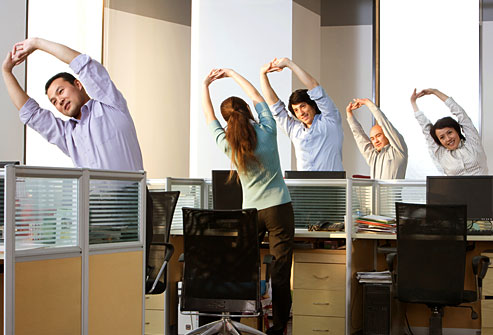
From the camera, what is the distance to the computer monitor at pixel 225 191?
4.66 m

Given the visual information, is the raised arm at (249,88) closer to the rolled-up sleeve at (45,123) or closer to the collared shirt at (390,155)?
the rolled-up sleeve at (45,123)

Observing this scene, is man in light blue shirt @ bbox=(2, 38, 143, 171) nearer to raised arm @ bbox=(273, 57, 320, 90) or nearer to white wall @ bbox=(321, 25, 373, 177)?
raised arm @ bbox=(273, 57, 320, 90)

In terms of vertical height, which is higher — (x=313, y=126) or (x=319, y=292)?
(x=313, y=126)

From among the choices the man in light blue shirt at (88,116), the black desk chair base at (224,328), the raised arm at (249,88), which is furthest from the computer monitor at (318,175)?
the man in light blue shirt at (88,116)

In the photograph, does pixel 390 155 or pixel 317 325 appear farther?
pixel 390 155

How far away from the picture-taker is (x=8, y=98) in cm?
715

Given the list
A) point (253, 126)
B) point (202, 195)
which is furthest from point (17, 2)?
point (253, 126)

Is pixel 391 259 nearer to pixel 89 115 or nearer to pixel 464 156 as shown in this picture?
pixel 464 156

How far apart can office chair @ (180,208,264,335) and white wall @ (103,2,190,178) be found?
16.8 feet

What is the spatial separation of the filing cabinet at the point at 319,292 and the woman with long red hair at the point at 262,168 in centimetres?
34

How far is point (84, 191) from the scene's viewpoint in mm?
3018

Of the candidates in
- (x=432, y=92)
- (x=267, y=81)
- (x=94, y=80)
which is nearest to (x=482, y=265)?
(x=432, y=92)

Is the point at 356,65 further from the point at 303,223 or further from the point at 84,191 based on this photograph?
the point at 84,191

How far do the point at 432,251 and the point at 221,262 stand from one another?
131 cm
